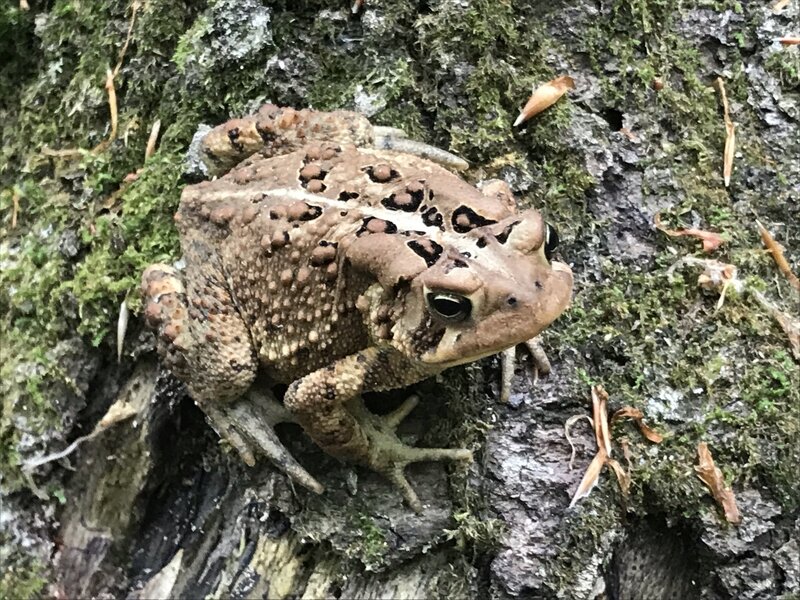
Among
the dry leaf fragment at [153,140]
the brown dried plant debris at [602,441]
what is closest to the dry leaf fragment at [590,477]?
the brown dried plant debris at [602,441]

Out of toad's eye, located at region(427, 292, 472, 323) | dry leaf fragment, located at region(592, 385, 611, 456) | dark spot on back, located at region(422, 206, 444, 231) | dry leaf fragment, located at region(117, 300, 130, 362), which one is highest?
dark spot on back, located at region(422, 206, 444, 231)

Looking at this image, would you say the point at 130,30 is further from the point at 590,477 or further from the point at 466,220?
the point at 590,477

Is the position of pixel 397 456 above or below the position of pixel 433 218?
below

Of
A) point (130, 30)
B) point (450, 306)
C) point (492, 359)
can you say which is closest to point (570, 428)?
point (492, 359)

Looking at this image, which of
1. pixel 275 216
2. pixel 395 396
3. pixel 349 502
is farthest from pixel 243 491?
pixel 275 216

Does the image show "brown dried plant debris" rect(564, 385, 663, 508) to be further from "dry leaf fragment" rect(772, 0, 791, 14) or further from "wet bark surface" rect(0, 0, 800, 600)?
"dry leaf fragment" rect(772, 0, 791, 14)

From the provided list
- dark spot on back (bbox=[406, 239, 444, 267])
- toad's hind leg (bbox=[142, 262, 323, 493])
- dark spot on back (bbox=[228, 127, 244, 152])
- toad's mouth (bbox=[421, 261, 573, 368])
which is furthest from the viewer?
dark spot on back (bbox=[228, 127, 244, 152])

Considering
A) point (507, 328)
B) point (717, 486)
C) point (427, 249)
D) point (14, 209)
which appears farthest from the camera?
point (14, 209)

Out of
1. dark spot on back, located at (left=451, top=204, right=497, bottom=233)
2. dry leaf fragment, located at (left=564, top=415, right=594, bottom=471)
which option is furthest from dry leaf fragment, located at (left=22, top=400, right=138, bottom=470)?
dry leaf fragment, located at (left=564, top=415, right=594, bottom=471)
